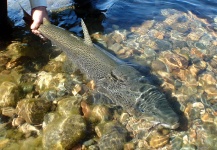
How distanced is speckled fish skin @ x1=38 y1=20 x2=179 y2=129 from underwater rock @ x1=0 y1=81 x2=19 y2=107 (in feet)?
3.71

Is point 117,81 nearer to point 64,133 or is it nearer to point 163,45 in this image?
point 64,133

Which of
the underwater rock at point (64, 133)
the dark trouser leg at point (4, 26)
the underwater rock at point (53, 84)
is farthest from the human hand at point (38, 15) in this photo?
the underwater rock at point (64, 133)

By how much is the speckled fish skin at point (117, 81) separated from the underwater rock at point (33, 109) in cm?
91

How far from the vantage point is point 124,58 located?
505 centimetres

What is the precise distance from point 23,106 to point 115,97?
1392mm

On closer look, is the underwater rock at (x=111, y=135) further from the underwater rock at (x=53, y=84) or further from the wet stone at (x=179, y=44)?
the wet stone at (x=179, y=44)

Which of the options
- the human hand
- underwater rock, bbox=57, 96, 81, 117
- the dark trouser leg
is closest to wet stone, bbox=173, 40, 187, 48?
underwater rock, bbox=57, 96, 81, 117

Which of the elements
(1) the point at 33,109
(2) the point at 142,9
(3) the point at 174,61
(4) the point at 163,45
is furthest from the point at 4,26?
(3) the point at 174,61

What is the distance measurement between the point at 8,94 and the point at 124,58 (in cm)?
217

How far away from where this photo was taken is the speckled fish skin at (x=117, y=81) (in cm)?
362

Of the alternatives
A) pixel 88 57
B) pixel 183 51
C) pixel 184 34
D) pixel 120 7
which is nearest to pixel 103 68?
pixel 88 57

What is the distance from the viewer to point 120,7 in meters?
6.78

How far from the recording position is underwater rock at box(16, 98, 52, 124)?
387cm

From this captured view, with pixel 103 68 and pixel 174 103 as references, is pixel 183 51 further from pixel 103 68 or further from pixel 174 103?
pixel 103 68
